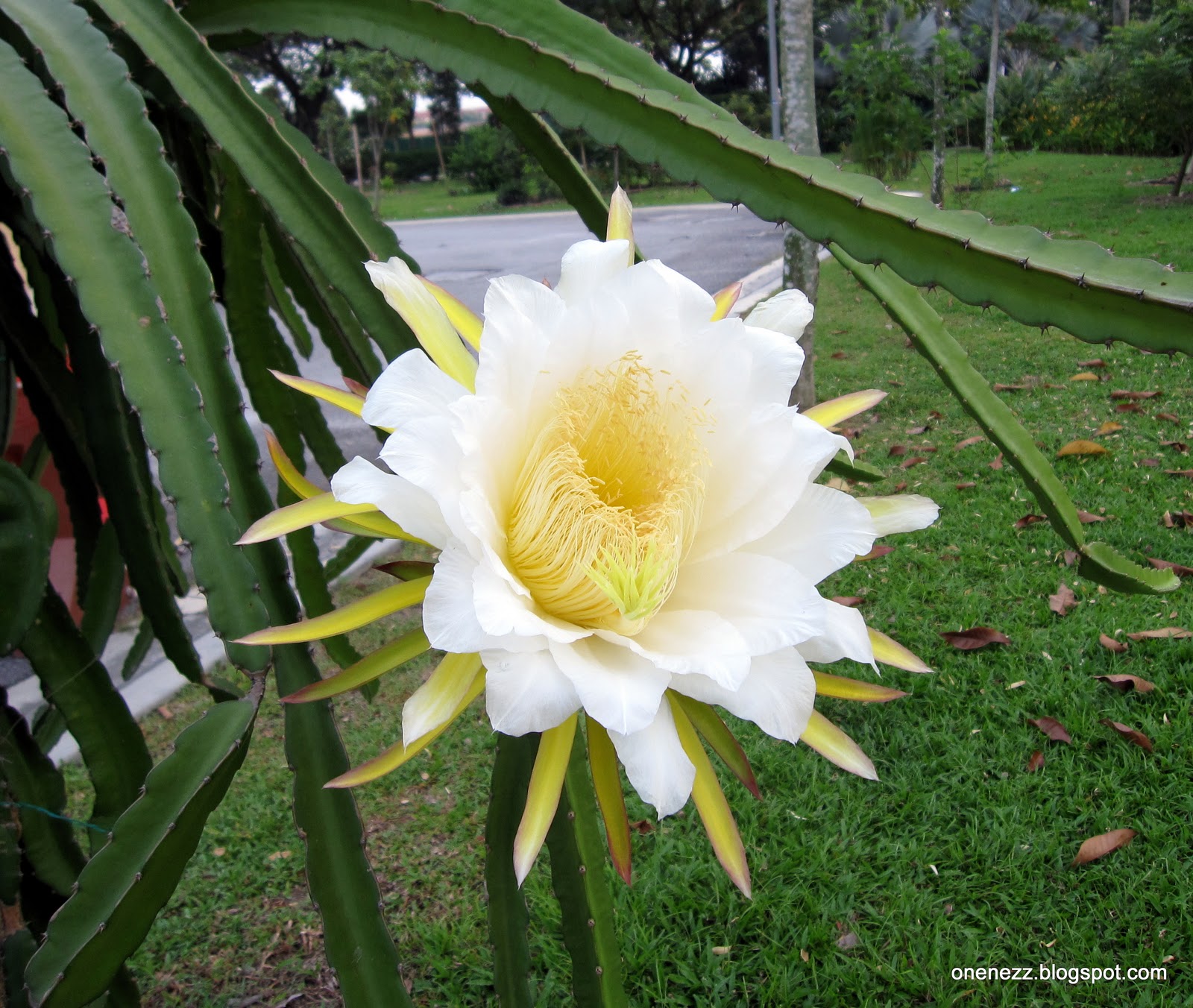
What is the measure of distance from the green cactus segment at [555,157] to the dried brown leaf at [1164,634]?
6.84 feet

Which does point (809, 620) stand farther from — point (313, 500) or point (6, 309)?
point (6, 309)

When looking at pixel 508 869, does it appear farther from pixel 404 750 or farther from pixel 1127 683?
pixel 1127 683

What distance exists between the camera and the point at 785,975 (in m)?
1.77

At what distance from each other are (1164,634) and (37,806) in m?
2.58

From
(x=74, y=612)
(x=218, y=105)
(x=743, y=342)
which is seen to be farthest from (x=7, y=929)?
(x=74, y=612)

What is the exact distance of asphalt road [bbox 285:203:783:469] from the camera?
786 cm

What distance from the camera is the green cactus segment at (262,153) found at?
1.02m

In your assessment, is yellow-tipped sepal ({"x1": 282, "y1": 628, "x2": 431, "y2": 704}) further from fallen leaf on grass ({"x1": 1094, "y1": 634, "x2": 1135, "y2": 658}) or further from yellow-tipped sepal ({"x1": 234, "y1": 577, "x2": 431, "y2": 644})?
fallen leaf on grass ({"x1": 1094, "y1": 634, "x2": 1135, "y2": 658})

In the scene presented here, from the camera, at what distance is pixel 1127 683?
7.79ft

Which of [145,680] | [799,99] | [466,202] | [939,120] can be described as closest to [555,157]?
[145,680]

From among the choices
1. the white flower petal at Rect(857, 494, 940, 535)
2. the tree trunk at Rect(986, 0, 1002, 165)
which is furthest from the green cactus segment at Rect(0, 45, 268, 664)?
the tree trunk at Rect(986, 0, 1002, 165)

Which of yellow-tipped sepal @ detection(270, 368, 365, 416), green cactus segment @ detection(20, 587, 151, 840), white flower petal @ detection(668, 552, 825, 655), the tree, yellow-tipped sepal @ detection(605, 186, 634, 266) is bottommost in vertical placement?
green cactus segment @ detection(20, 587, 151, 840)

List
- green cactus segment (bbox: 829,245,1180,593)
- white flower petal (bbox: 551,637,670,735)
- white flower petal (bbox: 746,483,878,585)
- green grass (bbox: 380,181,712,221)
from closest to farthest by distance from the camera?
1. white flower petal (bbox: 551,637,670,735)
2. white flower petal (bbox: 746,483,878,585)
3. green cactus segment (bbox: 829,245,1180,593)
4. green grass (bbox: 380,181,712,221)

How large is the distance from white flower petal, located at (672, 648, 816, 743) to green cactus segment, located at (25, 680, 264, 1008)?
37 cm
